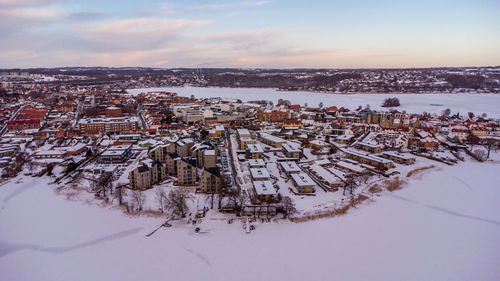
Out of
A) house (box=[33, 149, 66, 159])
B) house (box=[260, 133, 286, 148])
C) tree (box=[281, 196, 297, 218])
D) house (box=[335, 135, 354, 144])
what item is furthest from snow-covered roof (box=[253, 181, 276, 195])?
house (box=[33, 149, 66, 159])

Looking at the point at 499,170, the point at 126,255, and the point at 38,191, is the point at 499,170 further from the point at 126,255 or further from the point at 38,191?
the point at 38,191

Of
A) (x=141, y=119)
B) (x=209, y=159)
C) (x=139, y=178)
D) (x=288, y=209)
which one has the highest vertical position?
(x=141, y=119)

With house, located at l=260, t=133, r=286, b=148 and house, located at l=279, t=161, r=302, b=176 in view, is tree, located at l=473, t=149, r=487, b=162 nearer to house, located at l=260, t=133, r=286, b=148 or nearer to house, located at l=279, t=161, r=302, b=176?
house, located at l=279, t=161, r=302, b=176

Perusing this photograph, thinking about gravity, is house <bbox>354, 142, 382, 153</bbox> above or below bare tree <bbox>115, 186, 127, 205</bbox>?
above

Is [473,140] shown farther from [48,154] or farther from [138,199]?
[48,154]

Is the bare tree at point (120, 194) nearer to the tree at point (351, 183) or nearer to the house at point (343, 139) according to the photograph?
the tree at point (351, 183)

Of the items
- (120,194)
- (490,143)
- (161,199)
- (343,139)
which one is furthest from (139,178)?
(490,143)

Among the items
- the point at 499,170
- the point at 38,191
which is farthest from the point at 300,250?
the point at 499,170
